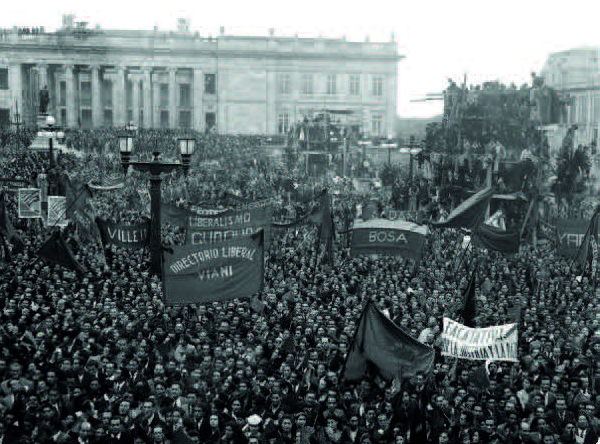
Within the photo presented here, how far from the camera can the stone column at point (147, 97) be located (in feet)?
267

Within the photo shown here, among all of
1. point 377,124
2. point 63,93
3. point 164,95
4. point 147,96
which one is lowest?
point 377,124

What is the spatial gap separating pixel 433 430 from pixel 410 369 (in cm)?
113

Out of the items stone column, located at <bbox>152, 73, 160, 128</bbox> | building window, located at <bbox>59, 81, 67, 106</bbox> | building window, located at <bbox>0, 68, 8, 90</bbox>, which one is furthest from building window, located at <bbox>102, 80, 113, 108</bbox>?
building window, located at <bbox>0, 68, 8, 90</bbox>

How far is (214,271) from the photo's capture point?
599 inches

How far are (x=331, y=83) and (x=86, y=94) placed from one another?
69.9ft

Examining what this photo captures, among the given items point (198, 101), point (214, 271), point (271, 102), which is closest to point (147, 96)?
point (198, 101)

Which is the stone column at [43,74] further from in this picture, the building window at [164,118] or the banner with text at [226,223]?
the banner with text at [226,223]

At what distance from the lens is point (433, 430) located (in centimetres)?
1139

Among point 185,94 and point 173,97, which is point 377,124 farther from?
point 173,97

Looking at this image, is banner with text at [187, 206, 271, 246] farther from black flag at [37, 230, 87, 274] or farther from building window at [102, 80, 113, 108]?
building window at [102, 80, 113, 108]

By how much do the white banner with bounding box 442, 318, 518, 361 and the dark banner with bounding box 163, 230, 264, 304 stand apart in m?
3.56

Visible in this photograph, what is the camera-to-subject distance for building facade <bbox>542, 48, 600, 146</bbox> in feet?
210

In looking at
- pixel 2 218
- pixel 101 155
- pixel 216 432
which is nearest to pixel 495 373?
pixel 216 432

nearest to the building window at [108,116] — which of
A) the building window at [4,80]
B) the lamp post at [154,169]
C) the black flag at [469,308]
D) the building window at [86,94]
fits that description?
the building window at [86,94]
